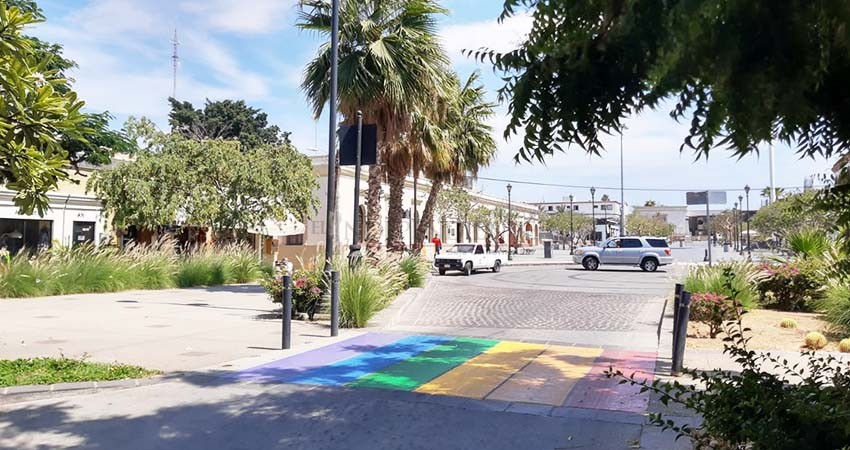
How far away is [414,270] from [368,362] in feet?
32.7

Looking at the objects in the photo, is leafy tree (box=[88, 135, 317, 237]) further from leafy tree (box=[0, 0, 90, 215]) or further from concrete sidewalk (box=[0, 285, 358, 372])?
leafy tree (box=[0, 0, 90, 215])

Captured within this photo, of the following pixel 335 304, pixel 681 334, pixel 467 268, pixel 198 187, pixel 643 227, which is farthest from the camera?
pixel 643 227

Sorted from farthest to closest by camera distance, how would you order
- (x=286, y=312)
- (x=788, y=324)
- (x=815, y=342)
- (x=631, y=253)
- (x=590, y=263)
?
(x=590, y=263)
(x=631, y=253)
(x=788, y=324)
(x=815, y=342)
(x=286, y=312)

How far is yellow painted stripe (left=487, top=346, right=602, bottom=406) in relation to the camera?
6707 millimetres

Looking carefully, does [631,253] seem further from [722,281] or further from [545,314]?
[722,281]

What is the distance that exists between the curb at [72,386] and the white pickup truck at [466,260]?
2255 cm

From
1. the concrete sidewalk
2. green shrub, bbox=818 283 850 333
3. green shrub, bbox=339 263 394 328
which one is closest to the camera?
the concrete sidewalk

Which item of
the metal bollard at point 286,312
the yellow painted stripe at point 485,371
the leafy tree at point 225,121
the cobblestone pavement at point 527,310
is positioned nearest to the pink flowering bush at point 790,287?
the cobblestone pavement at point 527,310

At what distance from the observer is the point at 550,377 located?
7656 millimetres

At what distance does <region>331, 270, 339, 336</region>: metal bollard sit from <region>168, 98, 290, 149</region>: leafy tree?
43.0 meters

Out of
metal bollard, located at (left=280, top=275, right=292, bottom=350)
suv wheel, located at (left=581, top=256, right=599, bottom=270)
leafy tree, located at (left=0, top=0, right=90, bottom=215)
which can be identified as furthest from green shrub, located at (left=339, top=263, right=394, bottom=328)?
suv wheel, located at (left=581, top=256, right=599, bottom=270)

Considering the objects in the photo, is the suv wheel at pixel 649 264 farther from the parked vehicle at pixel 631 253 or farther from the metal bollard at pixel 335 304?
the metal bollard at pixel 335 304

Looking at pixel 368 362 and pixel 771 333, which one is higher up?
pixel 771 333

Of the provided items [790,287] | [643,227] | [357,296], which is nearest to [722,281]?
[790,287]
